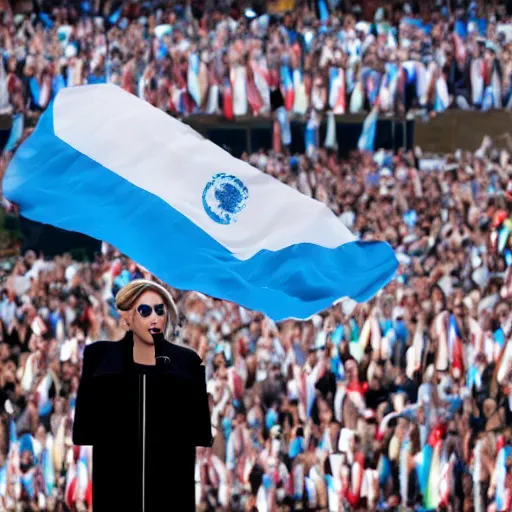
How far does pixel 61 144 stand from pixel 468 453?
18.7 ft

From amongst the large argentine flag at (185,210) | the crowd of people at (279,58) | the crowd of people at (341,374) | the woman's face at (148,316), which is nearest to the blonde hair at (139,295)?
the woman's face at (148,316)

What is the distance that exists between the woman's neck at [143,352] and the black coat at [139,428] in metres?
0.02

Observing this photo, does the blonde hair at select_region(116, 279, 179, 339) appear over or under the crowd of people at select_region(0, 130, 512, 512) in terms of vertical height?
under

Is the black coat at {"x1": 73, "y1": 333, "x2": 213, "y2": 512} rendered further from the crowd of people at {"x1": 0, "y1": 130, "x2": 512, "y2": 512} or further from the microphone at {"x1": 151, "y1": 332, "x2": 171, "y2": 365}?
the crowd of people at {"x1": 0, "y1": 130, "x2": 512, "y2": 512}

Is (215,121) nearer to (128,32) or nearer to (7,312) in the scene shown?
(128,32)

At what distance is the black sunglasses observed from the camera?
10.3 ft

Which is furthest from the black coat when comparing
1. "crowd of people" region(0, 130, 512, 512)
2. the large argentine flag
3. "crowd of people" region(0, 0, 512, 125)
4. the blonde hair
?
"crowd of people" region(0, 0, 512, 125)

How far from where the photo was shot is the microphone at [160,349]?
3.12 metres

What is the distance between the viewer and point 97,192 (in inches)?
222

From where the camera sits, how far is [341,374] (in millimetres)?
10531

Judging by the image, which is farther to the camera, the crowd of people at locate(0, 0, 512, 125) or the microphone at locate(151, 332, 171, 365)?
the crowd of people at locate(0, 0, 512, 125)

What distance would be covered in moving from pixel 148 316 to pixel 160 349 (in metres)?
0.08

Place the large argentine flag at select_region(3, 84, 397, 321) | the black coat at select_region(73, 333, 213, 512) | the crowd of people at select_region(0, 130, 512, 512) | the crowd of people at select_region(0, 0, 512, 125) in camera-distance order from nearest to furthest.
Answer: the black coat at select_region(73, 333, 213, 512) → the large argentine flag at select_region(3, 84, 397, 321) → the crowd of people at select_region(0, 130, 512, 512) → the crowd of people at select_region(0, 0, 512, 125)

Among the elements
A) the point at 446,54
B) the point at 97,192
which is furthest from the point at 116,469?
the point at 446,54
